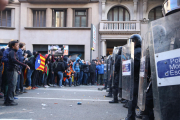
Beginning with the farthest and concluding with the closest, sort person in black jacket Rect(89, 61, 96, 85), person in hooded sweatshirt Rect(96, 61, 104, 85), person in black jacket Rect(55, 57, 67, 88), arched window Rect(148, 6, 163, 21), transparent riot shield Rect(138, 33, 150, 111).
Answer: arched window Rect(148, 6, 163, 21) < person in hooded sweatshirt Rect(96, 61, 104, 85) < person in black jacket Rect(89, 61, 96, 85) < person in black jacket Rect(55, 57, 67, 88) < transparent riot shield Rect(138, 33, 150, 111)

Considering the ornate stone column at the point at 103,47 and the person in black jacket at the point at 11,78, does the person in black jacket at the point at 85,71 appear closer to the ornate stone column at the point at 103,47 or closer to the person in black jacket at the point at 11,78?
the ornate stone column at the point at 103,47

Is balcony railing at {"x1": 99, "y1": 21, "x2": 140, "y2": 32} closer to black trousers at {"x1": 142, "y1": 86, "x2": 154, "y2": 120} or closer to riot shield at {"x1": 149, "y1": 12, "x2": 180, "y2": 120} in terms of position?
black trousers at {"x1": 142, "y1": 86, "x2": 154, "y2": 120}

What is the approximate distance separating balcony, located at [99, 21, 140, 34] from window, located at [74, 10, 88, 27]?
2.12 meters

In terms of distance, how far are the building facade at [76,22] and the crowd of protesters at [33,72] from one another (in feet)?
19.5

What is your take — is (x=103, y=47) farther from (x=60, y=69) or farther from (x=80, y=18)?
(x=60, y=69)

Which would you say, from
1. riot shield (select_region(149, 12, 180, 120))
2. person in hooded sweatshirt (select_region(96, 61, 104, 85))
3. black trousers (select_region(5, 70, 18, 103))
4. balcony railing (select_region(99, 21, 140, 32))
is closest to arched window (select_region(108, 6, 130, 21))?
balcony railing (select_region(99, 21, 140, 32))

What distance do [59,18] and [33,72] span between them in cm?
1393

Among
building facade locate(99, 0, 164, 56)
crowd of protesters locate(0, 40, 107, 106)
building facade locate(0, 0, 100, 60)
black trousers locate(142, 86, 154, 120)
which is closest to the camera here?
black trousers locate(142, 86, 154, 120)

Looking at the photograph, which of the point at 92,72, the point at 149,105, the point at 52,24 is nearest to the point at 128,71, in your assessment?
the point at 149,105

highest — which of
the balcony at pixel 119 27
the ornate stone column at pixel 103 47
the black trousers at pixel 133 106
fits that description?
the balcony at pixel 119 27

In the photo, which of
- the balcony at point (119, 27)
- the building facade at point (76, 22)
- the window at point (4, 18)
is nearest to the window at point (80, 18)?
the building facade at point (76, 22)

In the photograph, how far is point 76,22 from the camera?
79.2 ft

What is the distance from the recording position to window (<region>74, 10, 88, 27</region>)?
24094mm

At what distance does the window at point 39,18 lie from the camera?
2433 cm
